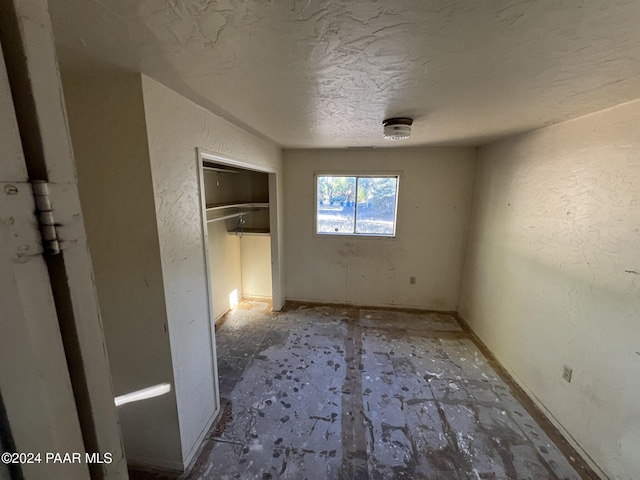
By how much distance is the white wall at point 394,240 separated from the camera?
10.9 feet

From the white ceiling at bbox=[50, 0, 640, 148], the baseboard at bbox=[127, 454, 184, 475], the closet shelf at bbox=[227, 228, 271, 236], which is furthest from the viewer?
the closet shelf at bbox=[227, 228, 271, 236]

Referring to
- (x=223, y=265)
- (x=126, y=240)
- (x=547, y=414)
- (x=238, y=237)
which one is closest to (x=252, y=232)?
(x=238, y=237)

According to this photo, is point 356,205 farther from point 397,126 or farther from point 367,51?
point 367,51

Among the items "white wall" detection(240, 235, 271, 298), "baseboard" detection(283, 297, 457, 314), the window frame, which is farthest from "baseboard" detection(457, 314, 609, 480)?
"white wall" detection(240, 235, 271, 298)

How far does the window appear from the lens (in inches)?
138

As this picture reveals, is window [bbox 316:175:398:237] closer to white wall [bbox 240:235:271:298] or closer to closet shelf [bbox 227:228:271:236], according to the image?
closet shelf [bbox 227:228:271:236]

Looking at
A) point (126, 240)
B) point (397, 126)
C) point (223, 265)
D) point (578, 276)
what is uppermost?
point (397, 126)

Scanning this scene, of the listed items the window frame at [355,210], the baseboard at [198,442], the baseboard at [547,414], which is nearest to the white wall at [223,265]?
the window frame at [355,210]

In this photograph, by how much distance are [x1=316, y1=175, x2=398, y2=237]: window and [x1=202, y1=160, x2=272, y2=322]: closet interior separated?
80 cm

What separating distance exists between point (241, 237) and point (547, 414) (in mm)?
3682

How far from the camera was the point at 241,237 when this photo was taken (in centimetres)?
381

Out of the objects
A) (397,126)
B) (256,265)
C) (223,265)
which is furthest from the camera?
(256,265)

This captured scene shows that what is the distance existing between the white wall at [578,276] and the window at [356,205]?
1.29m

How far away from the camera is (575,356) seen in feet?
5.73
